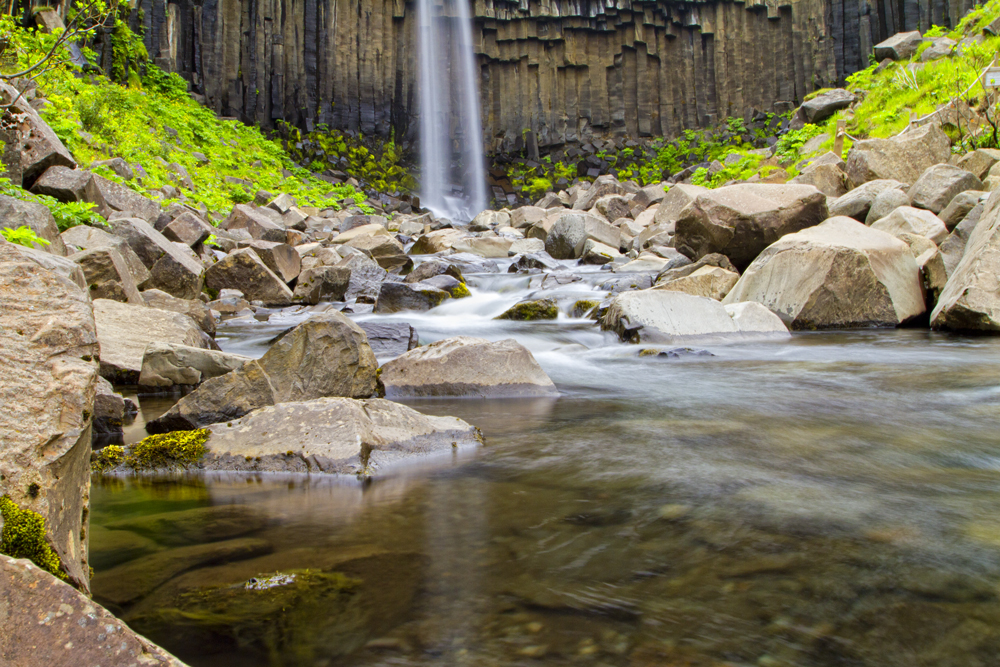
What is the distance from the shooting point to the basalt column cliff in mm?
27188

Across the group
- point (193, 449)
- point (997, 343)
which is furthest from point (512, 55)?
point (193, 449)

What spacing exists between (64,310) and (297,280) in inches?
→ 369

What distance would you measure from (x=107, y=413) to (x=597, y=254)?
9.99m

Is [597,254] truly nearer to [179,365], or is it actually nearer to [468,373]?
[468,373]

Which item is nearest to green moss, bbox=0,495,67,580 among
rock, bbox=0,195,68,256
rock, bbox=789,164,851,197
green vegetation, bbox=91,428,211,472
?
green vegetation, bbox=91,428,211,472

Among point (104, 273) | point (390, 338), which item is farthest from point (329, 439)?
point (104, 273)

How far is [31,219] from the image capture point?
5941 mm

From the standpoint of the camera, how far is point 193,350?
15.3ft

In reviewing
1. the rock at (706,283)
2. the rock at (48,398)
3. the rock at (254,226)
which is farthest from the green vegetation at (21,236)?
the rock at (254,226)

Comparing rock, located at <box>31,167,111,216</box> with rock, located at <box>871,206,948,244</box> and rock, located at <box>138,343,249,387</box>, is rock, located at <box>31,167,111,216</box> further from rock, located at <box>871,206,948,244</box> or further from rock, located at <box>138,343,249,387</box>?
rock, located at <box>871,206,948,244</box>

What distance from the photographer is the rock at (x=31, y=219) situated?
18.8ft

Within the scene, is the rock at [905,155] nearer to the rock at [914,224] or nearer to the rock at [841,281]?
the rock at [914,224]

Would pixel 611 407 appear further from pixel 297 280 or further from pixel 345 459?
pixel 297 280

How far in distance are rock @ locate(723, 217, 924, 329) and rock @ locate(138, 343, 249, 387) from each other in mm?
5639
